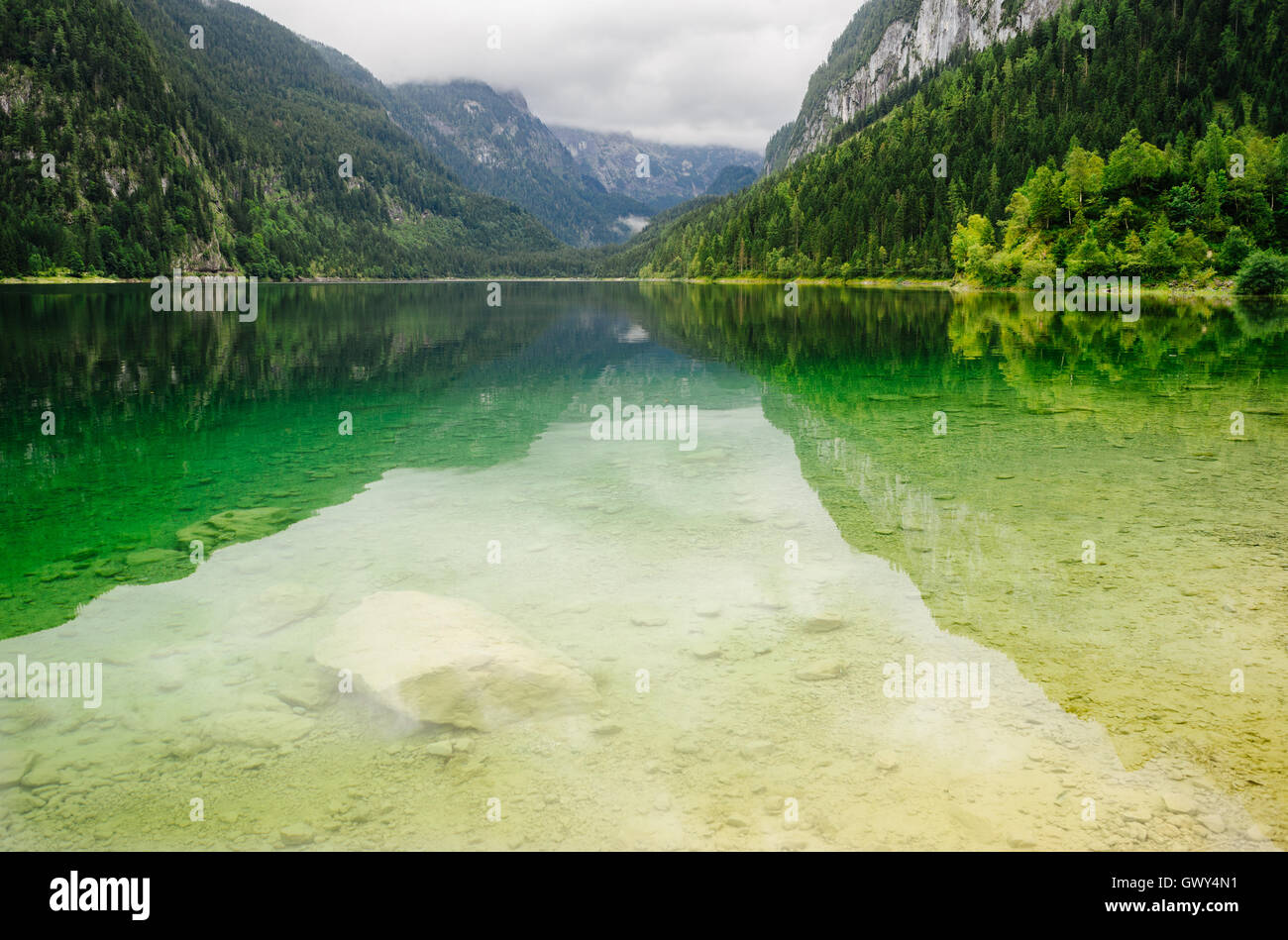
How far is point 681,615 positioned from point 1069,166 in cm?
10766

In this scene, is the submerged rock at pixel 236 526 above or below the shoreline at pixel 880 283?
below

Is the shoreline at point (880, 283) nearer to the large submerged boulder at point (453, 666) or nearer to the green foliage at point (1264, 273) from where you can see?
the green foliage at point (1264, 273)

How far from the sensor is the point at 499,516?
47.8ft

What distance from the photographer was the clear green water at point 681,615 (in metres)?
6.41

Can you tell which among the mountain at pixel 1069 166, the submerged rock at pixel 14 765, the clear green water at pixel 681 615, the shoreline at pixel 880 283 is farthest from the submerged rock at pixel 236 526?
the mountain at pixel 1069 166

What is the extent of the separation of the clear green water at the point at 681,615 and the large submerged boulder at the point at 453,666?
162 millimetres

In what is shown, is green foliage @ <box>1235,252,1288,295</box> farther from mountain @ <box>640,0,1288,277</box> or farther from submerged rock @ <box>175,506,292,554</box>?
submerged rock @ <box>175,506,292,554</box>

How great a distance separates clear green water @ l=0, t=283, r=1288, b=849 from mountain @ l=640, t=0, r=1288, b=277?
77309 mm

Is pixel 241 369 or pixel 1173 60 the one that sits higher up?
pixel 1173 60

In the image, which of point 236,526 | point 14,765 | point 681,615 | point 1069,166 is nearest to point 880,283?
point 1069,166

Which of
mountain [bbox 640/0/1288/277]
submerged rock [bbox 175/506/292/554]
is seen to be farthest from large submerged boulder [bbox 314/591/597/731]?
mountain [bbox 640/0/1288/277]
